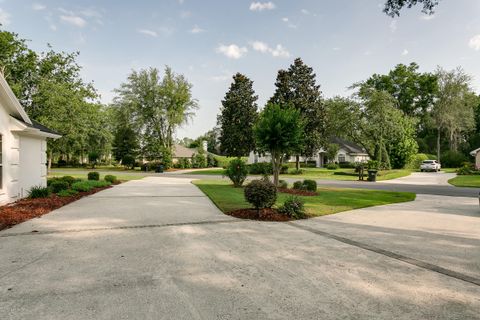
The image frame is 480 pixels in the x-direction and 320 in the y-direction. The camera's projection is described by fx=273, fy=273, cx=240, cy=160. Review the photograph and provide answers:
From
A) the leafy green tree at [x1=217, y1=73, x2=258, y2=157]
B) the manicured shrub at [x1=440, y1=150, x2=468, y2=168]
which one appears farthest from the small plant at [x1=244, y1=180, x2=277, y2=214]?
the manicured shrub at [x1=440, y1=150, x2=468, y2=168]

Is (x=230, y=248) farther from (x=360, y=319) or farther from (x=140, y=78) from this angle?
(x=140, y=78)

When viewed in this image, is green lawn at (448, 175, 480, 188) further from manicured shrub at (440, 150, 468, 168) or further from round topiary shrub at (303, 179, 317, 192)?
manicured shrub at (440, 150, 468, 168)

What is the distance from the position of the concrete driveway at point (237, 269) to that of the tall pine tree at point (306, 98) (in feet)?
94.2

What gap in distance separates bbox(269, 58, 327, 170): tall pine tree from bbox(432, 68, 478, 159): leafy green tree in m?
27.6

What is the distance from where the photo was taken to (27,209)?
9.12m

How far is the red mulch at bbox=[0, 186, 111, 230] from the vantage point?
25.3 ft

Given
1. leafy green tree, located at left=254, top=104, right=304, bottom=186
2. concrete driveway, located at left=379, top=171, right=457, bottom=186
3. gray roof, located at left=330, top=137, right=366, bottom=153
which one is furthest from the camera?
gray roof, located at left=330, top=137, right=366, bottom=153

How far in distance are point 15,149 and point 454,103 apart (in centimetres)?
6129

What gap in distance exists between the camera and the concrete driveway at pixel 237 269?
3.32 meters

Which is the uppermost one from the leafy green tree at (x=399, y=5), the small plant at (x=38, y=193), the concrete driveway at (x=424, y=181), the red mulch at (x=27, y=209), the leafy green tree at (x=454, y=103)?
the leafy green tree at (x=454, y=103)

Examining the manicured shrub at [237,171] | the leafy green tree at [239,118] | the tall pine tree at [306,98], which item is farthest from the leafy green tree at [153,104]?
the manicured shrub at [237,171]

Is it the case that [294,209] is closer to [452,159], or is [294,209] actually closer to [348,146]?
[452,159]

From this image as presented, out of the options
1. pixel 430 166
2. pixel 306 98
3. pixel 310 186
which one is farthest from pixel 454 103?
pixel 310 186

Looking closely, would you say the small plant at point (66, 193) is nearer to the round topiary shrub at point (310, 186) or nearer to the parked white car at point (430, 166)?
the round topiary shrub at point (310, 186)
